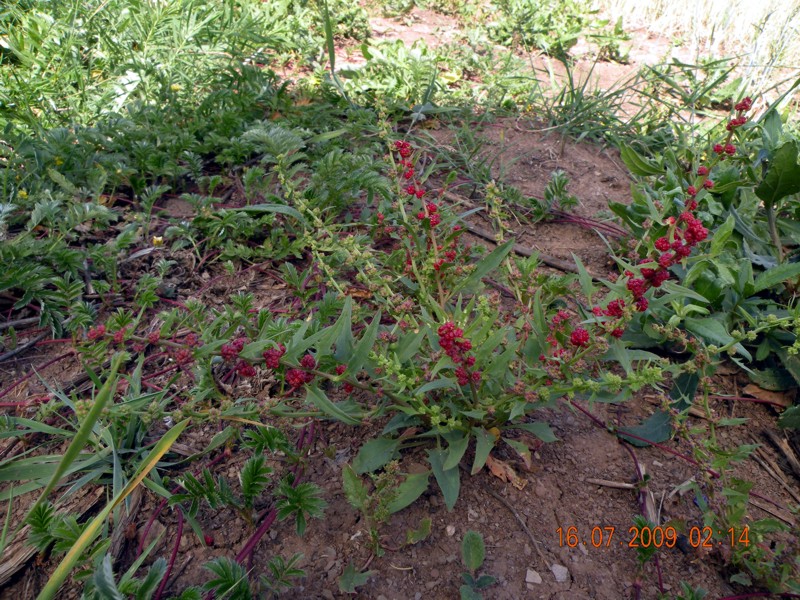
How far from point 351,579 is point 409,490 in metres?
0.30

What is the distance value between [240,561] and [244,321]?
2.29 ft

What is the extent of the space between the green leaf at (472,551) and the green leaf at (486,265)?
85cm

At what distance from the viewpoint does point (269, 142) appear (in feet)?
8.09

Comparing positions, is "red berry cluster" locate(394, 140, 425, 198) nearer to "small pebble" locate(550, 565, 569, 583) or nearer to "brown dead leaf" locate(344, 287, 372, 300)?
"brown dead leaf" locate(344, 287, 372, 300)

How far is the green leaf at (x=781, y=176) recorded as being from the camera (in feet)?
6.73

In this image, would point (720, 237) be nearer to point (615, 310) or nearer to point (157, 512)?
point (615, 310)

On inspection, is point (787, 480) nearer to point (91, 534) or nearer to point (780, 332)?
point (780, 332)

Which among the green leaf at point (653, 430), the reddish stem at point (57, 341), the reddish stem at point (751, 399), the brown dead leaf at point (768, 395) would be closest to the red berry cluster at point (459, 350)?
the green leaf at point (653, 430)

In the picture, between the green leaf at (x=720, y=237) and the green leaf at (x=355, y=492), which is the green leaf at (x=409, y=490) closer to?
the green leaf at (x=355, y=492)

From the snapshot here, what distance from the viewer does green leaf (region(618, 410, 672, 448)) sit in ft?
6.27

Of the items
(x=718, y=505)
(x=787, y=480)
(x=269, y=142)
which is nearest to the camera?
(x=718, y=505)

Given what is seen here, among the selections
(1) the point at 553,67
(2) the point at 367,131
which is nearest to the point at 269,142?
(2) the point at 367,131

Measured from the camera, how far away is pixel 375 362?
164 cm

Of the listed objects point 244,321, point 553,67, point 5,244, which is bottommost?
point 553,67
